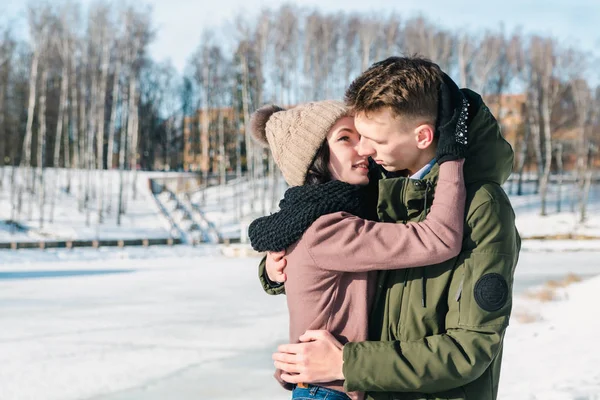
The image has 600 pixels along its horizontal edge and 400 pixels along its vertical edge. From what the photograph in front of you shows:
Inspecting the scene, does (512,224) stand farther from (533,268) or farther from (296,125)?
(533,268)

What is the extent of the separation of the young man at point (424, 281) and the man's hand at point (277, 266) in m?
0.27

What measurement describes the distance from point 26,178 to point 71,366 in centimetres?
2808

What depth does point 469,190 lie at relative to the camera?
5.46 ft

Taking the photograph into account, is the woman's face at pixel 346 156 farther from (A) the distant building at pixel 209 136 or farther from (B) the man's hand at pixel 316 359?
(A) the distant building at pixel 209 136

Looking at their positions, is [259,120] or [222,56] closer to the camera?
[259,120]

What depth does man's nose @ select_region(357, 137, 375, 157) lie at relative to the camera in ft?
6.09

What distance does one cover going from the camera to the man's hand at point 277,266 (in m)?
2.00

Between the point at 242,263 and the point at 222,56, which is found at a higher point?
the point at 222,56

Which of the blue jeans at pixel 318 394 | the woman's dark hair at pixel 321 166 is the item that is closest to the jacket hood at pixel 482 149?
the woman's dark hair at pixel 321 166

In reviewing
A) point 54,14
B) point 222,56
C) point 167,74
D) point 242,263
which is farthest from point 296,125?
point 167,74

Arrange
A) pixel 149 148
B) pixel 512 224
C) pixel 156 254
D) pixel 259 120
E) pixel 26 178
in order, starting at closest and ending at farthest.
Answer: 1. pixel 512 224
2. pixel 259 120
3. pixel 156 254
4. pixel 26 178
5. pixel 149 148

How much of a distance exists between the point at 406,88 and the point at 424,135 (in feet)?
0.44

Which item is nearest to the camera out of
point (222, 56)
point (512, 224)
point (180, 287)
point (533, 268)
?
Result: point (512, 224)

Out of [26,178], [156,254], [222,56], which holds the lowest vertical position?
[156,254]
